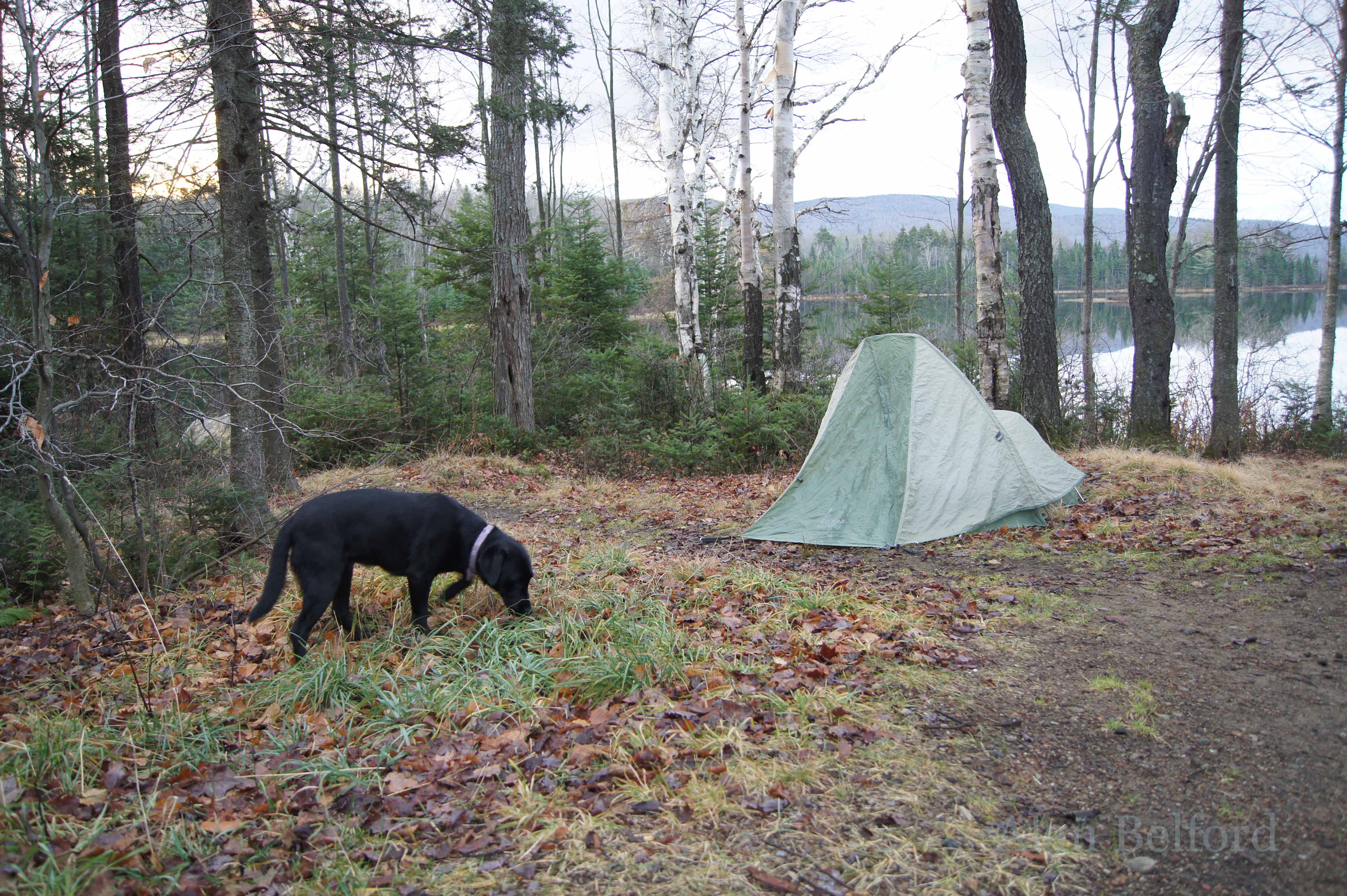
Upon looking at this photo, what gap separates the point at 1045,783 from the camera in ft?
9.77

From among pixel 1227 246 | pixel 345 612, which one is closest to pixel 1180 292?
pixel 1227 246

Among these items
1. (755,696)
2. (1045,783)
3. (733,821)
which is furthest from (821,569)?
(733,821)

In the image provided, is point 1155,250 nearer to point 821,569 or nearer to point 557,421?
point 821,569

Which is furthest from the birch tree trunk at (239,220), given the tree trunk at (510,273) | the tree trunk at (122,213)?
the tree trunk at (510,273)

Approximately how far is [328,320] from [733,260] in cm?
1008

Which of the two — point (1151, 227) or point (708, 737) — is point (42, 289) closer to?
point (708, 737)

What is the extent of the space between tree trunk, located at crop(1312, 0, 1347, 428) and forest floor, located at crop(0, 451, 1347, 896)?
8.41 meters

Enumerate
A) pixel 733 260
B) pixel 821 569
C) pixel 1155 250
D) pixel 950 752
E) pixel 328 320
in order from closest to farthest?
1. pixel 950 752
2. pixel 821 569
3. pixel 1155 250
4. pixel 328 320
5. pixel 733 260

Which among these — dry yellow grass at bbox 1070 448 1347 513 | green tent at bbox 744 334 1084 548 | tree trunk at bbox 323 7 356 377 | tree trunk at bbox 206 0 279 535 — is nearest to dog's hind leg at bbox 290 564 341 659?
tree trunk at bbox 206 0 279 535

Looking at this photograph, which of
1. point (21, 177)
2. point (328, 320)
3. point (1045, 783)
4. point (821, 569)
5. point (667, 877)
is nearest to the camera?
point (667, 877)

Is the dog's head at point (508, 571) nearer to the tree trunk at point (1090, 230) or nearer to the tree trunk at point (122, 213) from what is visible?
the tree trunk at point (122, 213)

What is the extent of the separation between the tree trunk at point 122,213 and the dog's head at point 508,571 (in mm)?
2236

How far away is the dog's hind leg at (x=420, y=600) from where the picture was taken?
4.52 m

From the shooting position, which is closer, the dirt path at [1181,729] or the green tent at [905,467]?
the dirt path at [1181,729]
